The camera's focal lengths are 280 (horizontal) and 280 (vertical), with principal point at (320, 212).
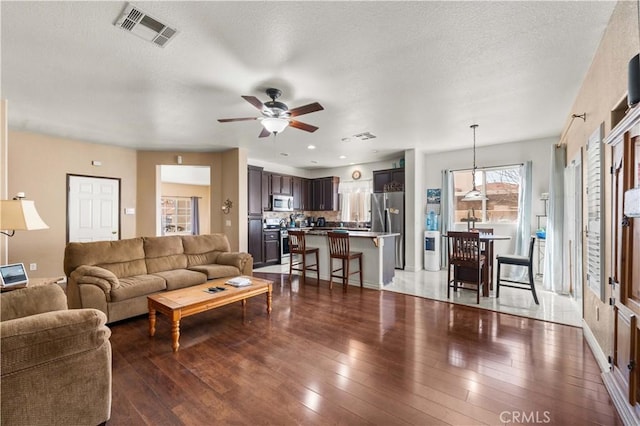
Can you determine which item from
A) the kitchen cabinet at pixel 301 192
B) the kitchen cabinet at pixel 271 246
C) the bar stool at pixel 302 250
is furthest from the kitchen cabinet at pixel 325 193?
the bar stool at pixel 302 250

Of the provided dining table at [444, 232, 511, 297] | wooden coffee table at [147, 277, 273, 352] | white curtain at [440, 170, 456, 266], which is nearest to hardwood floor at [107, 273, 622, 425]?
wooden coffee table at [147, 277, 273, 352]

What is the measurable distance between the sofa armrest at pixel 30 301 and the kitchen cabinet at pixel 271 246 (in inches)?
189

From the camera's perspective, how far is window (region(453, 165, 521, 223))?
18.6 feet

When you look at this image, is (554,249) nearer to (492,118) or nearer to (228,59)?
(492,118)

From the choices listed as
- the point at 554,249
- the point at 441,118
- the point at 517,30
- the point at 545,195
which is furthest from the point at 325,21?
the point at 545,195

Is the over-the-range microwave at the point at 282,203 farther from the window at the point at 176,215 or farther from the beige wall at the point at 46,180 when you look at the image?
the window at the point at 176,215

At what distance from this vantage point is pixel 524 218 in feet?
17.6

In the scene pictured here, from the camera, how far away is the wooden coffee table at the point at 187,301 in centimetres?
264

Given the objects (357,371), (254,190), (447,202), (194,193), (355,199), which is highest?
(194,193)

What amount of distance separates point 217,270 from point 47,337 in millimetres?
2790

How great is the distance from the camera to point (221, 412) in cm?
179

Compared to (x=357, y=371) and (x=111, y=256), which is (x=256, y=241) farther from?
(x=357, y=371)

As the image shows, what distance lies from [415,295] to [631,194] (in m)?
3.13

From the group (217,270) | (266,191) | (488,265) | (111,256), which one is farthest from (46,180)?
(488,265)
